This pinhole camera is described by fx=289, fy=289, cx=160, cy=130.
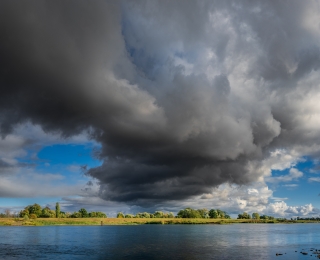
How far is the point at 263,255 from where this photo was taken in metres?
72.1

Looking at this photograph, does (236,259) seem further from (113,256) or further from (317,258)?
(113,256)

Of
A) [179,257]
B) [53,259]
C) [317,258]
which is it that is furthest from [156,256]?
[317,258]

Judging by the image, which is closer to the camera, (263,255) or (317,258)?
(317,258)

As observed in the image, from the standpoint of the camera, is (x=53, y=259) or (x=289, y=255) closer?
(x=53, y=259)

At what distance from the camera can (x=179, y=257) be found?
66.9 meters

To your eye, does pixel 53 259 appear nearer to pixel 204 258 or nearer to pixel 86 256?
pixel 86 256

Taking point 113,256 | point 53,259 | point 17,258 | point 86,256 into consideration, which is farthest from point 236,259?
point 17,258

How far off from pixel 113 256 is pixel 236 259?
93.6ft

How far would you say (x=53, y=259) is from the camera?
64.9 metres

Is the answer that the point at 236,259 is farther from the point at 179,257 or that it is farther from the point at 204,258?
the point at 179,257

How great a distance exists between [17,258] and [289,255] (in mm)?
65075

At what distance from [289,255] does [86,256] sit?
165 feet

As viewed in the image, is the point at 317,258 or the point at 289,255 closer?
the point at 317,258

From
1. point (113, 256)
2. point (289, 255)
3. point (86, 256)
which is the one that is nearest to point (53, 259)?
point (86, 256)
